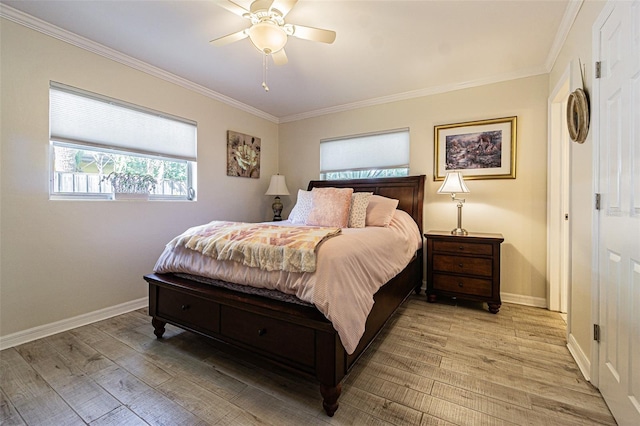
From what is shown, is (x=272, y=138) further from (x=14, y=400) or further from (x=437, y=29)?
(x=14, y=400)

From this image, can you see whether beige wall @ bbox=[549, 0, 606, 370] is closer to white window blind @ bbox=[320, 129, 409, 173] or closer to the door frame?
the door frame

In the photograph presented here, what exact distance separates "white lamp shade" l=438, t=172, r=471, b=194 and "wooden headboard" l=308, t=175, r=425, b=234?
0.40m

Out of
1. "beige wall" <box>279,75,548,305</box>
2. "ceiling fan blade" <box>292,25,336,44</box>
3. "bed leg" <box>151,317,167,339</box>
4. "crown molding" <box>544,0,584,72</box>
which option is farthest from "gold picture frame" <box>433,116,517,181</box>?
"bed leg" <box>151,317,167,339</box>

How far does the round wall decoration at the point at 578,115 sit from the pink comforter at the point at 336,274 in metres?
1.46

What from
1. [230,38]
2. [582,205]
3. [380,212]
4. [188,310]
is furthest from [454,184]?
[188,310]

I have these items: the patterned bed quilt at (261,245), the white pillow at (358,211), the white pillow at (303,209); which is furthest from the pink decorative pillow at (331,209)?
the patterned bed quilt at (261,245)

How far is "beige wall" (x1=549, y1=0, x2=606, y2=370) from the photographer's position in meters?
1.63

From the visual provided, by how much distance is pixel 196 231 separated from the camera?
82.0 inches

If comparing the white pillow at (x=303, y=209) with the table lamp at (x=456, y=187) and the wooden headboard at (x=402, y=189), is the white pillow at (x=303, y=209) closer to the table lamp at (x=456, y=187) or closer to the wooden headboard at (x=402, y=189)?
the wooden headboard at (x=402, y=189)

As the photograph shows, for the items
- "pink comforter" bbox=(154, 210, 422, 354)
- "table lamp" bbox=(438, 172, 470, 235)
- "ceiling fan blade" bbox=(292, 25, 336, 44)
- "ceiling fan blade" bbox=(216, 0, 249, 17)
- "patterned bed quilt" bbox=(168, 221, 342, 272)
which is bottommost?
"pink comforter" bbox=(154, 210, 422, 354)

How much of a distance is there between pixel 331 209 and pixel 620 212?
204 centimetres

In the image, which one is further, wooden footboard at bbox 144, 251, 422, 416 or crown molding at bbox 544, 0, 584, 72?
crown molding at bbox 544, 0, 584, 72

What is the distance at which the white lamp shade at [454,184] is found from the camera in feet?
9.37

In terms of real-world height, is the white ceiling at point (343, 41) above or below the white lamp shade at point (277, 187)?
above
